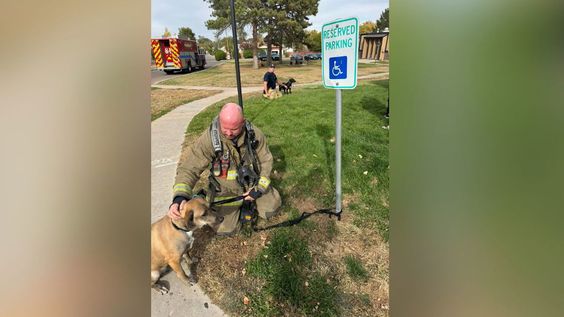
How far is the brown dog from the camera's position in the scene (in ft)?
7.63

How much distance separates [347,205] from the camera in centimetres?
382

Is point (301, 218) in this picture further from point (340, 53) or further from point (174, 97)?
point (174, 97)

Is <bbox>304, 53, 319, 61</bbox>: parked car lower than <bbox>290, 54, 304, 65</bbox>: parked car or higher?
higher

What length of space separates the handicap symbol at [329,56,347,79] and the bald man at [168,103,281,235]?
931 mm

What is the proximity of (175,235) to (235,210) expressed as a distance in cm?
92

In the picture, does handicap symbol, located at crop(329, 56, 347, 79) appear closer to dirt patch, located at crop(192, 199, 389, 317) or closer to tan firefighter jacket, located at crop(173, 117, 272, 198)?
tan firefighter jacket, located at crop(173, 117, 272, 198)

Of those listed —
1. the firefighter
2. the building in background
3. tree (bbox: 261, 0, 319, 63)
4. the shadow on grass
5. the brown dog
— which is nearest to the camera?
the building in background

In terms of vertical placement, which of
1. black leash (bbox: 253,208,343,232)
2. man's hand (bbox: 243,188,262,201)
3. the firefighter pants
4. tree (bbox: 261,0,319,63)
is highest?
tree (bbox: 261,0,319,63)

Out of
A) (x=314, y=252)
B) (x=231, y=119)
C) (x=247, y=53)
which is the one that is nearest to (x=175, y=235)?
(x=231, y=119)

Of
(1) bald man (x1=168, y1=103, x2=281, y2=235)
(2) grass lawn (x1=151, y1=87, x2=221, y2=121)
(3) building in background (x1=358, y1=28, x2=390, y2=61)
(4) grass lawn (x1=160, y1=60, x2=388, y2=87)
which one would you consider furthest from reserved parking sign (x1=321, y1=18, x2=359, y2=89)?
(4) grass lawn (x1=160, y1=60, x2=388, y2=87)

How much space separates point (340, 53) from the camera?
258cm

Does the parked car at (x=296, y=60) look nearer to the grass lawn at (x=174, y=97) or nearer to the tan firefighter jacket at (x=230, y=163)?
the grass lawn at (x=174, y=97)
